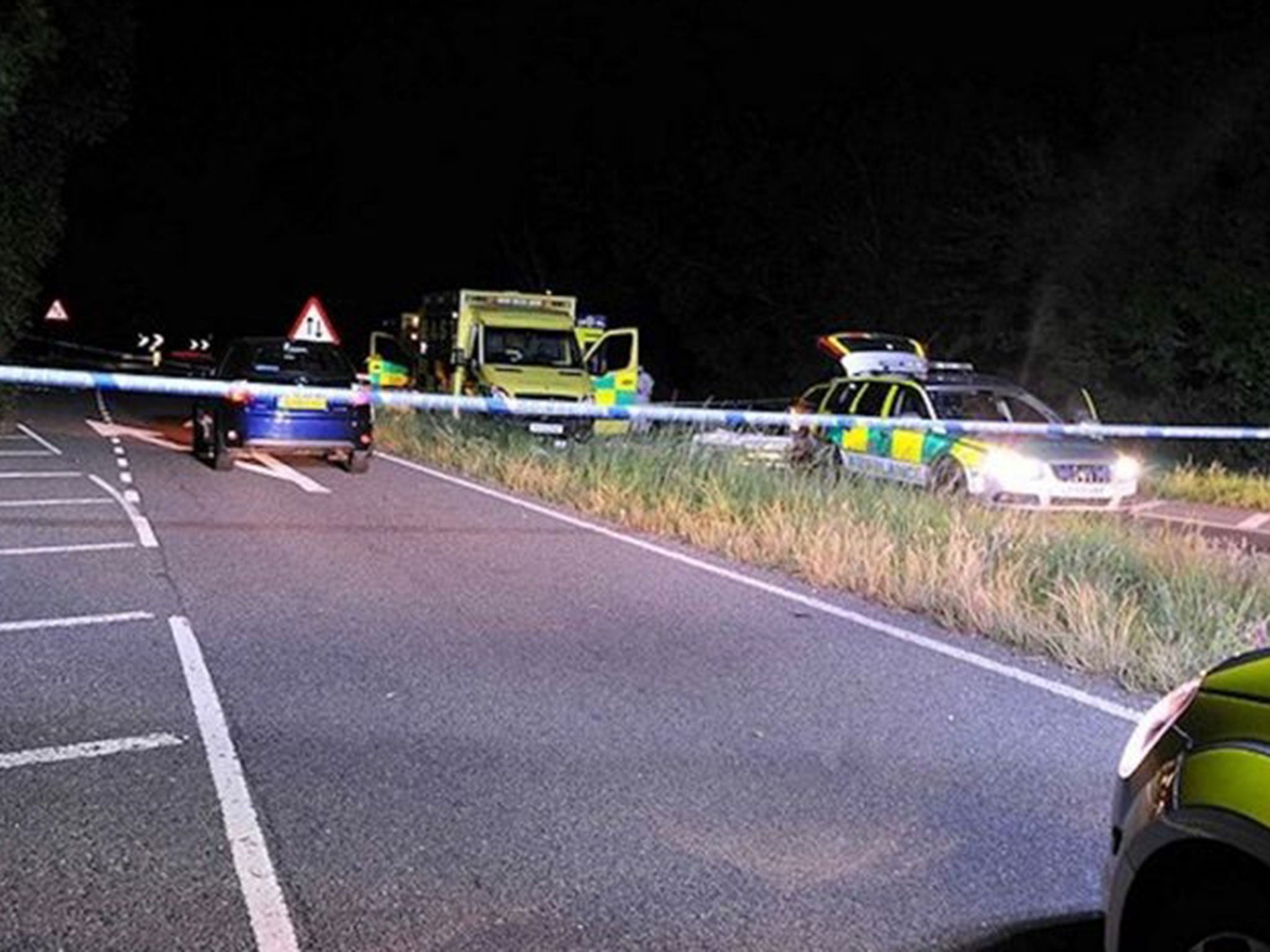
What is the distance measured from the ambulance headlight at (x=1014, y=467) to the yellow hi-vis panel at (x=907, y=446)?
122cm

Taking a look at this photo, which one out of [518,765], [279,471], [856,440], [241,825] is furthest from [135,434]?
[241,825]

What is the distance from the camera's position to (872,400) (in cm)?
1559

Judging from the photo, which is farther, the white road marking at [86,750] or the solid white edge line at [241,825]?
the white road marking at [86,750]

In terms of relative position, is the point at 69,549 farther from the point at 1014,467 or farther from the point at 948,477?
the point at 1014,467

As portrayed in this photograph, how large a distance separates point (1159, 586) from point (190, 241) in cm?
8453

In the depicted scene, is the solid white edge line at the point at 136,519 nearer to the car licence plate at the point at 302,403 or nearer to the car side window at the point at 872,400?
the car licence plate at the point at 302,403

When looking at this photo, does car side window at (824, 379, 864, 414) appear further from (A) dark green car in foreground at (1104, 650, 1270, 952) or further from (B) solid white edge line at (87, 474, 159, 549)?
(A) dark green car in foreground at (1104, 650, 1270, 952)

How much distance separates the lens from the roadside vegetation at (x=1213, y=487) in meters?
16.8

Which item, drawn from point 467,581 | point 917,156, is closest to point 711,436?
point 467,581

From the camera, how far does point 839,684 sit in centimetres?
674

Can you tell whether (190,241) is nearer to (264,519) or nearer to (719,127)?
(719,127)

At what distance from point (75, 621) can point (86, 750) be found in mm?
2491

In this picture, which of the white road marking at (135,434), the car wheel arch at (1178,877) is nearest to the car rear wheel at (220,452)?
the white road marking at (135,434)

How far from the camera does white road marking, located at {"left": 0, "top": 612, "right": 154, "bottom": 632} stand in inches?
295
